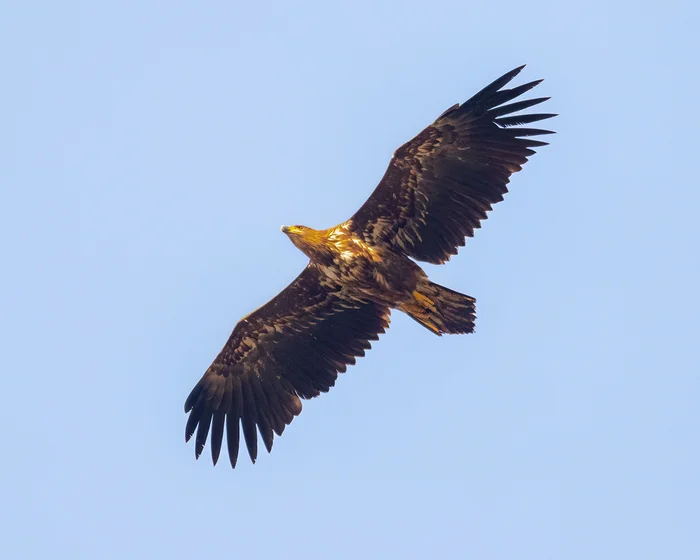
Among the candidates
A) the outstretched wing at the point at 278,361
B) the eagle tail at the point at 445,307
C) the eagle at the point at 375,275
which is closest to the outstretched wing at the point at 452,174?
the eagle at the point at 375,275

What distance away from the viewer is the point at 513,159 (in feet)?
61.1

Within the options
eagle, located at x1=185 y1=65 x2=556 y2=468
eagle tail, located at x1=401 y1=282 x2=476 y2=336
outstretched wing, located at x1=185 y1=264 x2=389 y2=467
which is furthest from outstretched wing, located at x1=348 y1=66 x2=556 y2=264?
outstretched wing, located at x1=185 y1=264 x2=389 y2=467

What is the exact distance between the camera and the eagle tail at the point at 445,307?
1906 cm

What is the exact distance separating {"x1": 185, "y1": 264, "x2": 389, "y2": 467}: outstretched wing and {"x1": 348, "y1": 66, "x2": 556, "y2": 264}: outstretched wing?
66.1 inches

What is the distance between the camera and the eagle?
1870 cm

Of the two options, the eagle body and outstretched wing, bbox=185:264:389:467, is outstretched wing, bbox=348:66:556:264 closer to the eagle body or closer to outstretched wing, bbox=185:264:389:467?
the eagle body

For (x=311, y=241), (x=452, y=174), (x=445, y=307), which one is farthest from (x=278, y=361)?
→ (x=452, y=174)

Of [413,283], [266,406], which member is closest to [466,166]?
[413,283]

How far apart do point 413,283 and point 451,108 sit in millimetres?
2826

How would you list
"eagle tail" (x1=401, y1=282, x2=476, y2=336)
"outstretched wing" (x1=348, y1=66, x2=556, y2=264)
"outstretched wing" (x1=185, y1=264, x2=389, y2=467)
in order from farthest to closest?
"outstretched wing" (x1=185, y1=264, x2=389, y2=467), "eagle tail" (x1=401, y1=282, x2=476, y2=336), "outstretched wing" (x1=348, y1=66, x2=556, y2=264)

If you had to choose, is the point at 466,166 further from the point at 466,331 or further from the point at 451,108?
the point at 466,331

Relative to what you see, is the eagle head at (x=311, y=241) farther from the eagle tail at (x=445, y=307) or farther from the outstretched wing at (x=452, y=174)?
the eagle tail at (x=445, y=307)

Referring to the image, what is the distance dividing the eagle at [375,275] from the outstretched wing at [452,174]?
0.02 m

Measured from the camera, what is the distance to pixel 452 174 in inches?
742
